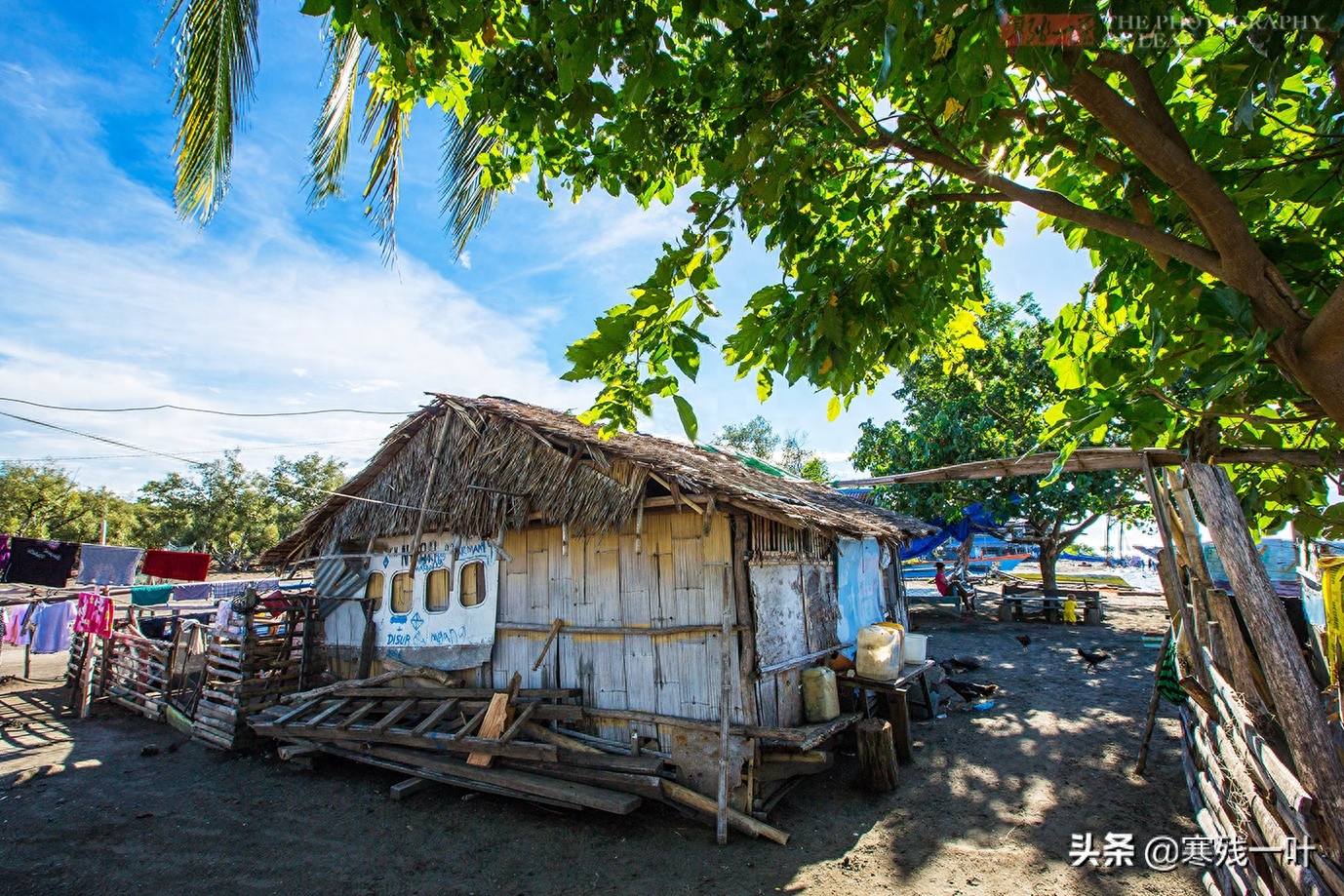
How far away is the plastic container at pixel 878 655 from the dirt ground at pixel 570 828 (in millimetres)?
1180

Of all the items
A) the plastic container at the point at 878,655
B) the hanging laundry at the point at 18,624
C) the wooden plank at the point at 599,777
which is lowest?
the wooden plank at the point at 599,777

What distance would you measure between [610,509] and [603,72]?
5.45 metres

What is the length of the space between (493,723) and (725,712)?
3006mm

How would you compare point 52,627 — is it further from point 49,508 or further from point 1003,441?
point 49,508

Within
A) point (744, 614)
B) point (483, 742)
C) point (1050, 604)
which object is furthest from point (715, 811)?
point (1050, 604)

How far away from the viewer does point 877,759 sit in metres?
7.34

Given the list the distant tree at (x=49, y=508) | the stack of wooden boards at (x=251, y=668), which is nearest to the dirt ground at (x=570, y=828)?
the stack of wooden boards at (x=251, y=668)

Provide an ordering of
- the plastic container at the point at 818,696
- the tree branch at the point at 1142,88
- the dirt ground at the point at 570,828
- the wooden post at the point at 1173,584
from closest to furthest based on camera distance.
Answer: the tree branch at the point at 1142,88 < the wooden post at the point at 1173,584 < the dirt ground at the point at 570,828 < the plastic container at the point at 818,696

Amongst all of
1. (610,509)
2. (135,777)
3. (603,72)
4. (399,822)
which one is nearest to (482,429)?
(610,509)

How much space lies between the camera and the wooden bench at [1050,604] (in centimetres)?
1819

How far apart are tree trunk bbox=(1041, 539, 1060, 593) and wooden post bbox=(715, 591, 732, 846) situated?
592 inches

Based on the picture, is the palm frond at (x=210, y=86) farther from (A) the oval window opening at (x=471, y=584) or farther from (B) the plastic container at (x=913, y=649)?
(B) the plastic container at (x=913, y=649)

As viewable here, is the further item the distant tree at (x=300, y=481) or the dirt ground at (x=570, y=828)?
the distant tree at (x=300, y=481)

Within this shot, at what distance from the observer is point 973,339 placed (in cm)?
365
